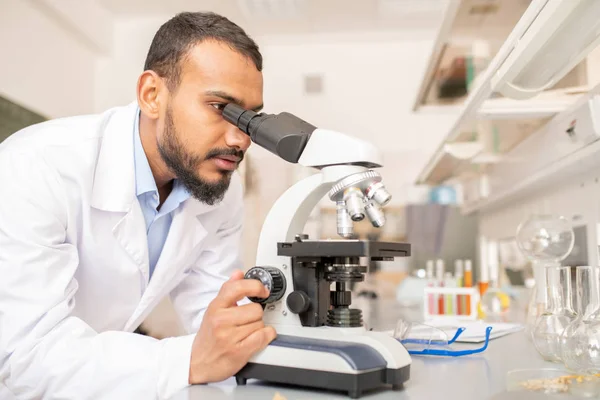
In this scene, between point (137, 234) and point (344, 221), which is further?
point (137, 234)

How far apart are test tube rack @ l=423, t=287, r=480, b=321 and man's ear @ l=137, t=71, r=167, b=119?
3.68ft

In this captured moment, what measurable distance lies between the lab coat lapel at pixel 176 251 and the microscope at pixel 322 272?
0.59 metres

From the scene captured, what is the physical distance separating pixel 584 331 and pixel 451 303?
1.17 metres

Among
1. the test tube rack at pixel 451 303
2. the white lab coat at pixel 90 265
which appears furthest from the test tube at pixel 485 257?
the white lab coat at pixel 90 265

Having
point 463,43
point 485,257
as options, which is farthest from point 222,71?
point 485,257

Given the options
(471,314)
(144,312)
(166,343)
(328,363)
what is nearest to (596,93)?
(471,314)

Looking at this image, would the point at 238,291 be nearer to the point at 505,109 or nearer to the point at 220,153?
the point at 220,153

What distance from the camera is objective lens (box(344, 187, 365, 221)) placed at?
35.8 inches

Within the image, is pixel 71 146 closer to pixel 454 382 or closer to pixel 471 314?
→ pixel 454 382

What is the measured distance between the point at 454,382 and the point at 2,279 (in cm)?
88

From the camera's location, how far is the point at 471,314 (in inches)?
78.7

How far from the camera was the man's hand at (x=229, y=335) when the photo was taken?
0.93 meters

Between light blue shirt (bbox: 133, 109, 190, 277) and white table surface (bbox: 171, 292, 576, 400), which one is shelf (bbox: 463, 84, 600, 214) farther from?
light blue shirt (bbox: 133, 109, 190, 277)

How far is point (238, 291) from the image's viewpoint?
0.95m
